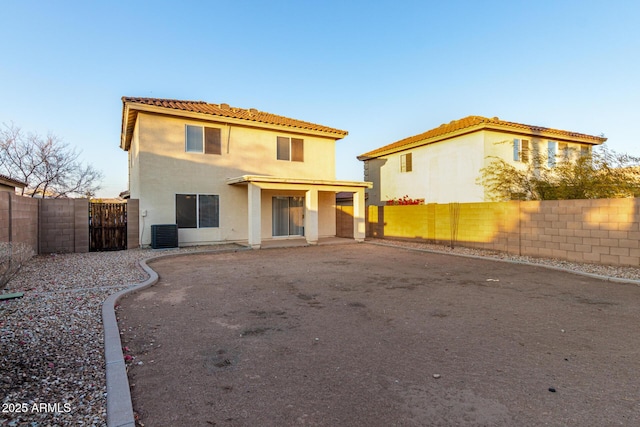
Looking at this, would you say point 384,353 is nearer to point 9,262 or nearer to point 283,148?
point 9,262

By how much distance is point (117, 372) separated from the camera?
10.00 ft

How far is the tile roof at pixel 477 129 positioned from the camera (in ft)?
52.4

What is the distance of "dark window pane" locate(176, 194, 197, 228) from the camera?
1349 cm

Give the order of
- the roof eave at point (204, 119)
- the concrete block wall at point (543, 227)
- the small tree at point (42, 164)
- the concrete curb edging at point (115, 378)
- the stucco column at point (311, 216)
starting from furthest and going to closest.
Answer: the small tree at point (42, 164), the stucco column at point (311, 216), the roof eave at point (204, 119), the concrete block wall at point (543, 227), the concrete curb edging at point (115, 378)

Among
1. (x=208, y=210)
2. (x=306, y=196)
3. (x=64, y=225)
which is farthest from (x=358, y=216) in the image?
(x=64, y=225)

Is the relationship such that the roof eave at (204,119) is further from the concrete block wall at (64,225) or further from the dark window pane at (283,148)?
the concrete block wall at (64,225)

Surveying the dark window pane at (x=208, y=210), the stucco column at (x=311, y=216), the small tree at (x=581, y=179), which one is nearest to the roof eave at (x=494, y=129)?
the small tree at (x=581, y=179)

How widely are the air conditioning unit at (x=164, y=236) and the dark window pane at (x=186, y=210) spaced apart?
33.0 inches

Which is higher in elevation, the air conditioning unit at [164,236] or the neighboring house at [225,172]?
the neighboring house at [225,172]

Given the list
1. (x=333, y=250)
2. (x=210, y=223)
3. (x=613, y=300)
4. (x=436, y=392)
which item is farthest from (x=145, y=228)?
(x=613, y=300)

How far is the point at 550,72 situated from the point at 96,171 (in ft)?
85.6

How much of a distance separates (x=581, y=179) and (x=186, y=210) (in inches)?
553

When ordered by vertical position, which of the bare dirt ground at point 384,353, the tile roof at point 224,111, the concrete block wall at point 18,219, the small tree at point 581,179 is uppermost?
the tile roof at point 224,111

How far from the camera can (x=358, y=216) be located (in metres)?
15.7
